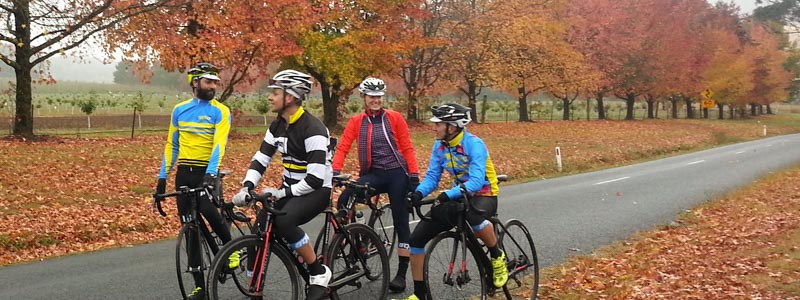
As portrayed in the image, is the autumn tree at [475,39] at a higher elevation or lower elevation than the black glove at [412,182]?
higher

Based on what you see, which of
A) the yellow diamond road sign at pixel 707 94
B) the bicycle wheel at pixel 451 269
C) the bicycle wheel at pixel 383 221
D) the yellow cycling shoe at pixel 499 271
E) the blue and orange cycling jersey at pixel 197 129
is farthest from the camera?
the yellow diamond road sign at pixel 707 94

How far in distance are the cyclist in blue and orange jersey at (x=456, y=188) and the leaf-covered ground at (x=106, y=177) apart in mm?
6288

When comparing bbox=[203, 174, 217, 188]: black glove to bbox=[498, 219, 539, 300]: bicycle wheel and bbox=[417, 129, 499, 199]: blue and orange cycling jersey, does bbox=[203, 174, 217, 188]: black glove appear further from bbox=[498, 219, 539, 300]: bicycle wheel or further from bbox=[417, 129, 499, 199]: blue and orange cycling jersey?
bbox=[498, 219, 539, 300]: bicycle wheel

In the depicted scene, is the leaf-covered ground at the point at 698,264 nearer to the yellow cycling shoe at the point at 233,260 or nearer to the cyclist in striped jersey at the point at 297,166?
the cyclist in striped jersey at the point at 297,166

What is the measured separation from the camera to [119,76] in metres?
147

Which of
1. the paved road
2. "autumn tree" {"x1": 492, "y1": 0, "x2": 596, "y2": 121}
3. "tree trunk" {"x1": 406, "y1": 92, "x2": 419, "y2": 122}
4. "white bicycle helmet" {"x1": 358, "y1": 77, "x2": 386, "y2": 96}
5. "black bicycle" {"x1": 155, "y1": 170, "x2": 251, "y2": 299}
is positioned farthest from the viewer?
"autumn tree" {"x1": 492, "y1": 0, "x2": 596, "y2": 121}

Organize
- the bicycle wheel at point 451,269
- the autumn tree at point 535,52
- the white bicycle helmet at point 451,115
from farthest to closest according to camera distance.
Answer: the autumn tree at point 535,52, the bicycle wheel at point 451,269, the white bicycle helmet at point 451,115

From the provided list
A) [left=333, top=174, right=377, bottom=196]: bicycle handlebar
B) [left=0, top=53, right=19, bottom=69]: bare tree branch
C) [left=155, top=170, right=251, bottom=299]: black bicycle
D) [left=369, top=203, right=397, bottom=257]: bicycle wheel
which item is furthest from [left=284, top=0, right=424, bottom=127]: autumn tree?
[left=155, top=170, right=251, bottom=299]: black bicycle

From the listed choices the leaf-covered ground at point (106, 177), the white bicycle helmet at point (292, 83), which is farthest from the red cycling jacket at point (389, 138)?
the leaf-covered ground at point (106, 177)

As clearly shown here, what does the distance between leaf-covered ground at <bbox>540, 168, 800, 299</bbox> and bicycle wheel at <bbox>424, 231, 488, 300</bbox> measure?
123cm

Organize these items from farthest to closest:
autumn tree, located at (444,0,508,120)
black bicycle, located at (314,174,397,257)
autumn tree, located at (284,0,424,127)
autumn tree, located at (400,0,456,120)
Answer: autumn tree, located at (444,0,508,120) → autumn tree, located at (400,0,456,120) → autumn tree, located at (284,0,424,127) → black bicycle, located at (314,174,397,257)

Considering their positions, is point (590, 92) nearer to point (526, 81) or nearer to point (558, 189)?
point (526, 81)

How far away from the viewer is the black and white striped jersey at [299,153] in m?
5.32

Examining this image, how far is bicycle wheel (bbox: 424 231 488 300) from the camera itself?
5766 millimetres
